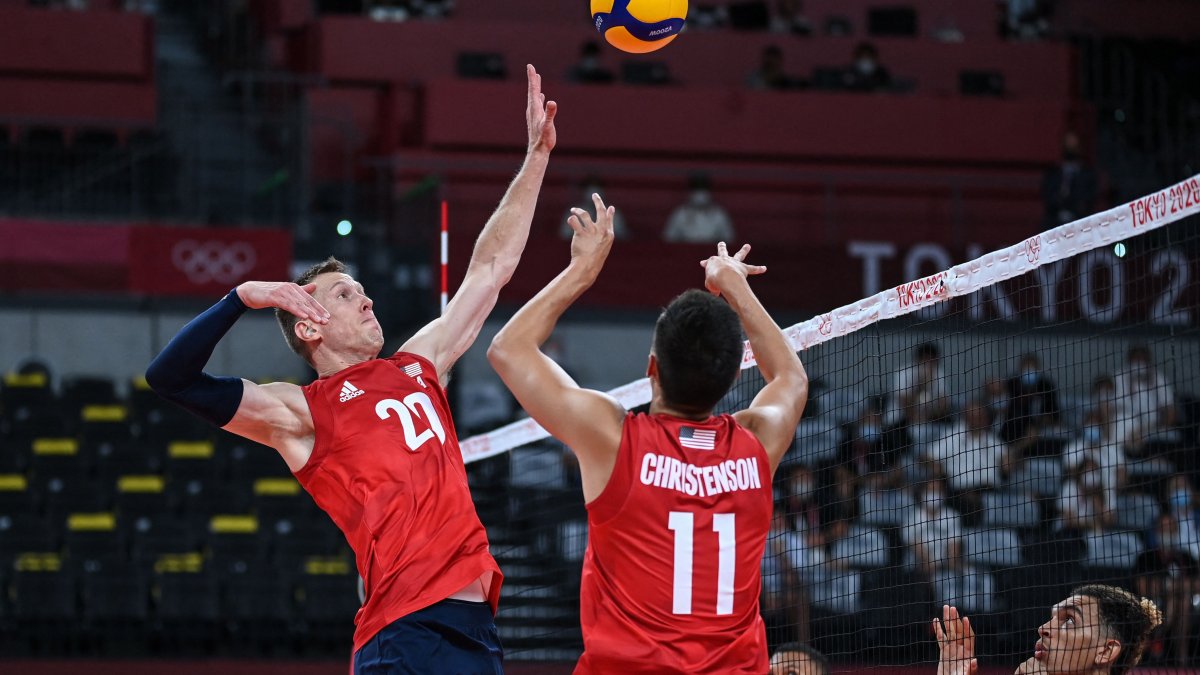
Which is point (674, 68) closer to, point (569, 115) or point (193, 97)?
point (569, 115)

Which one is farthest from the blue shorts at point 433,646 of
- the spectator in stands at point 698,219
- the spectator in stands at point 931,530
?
the spectator in stands at point 698,219

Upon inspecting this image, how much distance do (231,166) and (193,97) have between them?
2.63 m

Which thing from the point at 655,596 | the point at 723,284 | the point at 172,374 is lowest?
the point at 655,596

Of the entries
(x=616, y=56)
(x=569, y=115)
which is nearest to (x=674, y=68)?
(x=616, y=56)

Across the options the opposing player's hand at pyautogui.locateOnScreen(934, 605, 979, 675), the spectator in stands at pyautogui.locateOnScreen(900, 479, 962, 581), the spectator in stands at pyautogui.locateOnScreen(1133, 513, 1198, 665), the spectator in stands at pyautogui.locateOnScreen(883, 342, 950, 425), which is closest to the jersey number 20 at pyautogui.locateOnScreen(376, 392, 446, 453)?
the opposing player's hand at pyautogui.locateOnScreen(934, 605, 979, 675)

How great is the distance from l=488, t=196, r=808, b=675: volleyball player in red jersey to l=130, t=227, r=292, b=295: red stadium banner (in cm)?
1391

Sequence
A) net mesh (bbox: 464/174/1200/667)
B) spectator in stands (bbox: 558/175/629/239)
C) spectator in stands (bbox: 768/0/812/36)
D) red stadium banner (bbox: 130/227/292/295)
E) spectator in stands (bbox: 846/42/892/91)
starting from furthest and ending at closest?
spectator in stands (bbox: 768/0/812/36) < spectator in stands (bbox: 846/42/892/91) < spectator in stands (bbox: 558/175/629/239) < red stadium banner (bbox: 130/227/292/295) < net mesh (bbox: 464/174/1200/667)

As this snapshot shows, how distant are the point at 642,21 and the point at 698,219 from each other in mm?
12291

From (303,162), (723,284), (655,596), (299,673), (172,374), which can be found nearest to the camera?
(655,596)

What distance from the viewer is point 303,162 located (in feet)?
68.7

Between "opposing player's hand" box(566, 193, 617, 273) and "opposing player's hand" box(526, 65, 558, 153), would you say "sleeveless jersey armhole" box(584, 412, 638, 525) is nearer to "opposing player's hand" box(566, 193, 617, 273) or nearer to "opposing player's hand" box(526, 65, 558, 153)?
"opposing player's hand" box(566, 193, 617, 273)

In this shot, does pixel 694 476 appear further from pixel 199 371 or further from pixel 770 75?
pixel 770 75

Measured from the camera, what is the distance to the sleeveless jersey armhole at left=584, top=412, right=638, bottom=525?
4.70m

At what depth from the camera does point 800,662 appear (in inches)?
290
